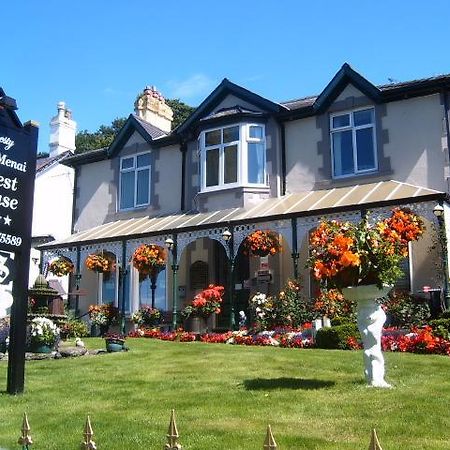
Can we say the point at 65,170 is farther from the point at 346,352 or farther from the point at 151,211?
the point at 346,352

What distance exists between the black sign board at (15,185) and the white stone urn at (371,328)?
4703 mm

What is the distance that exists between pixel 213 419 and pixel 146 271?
13068 millimetres

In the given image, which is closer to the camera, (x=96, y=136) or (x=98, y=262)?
(x=98, y=262)

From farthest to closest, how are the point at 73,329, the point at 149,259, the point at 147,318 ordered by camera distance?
the point at 147,318, the point at 149,259, the point at 73,329

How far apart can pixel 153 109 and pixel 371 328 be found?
20210 mm

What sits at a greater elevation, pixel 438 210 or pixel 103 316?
pixel 438 210

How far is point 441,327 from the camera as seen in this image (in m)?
12.9

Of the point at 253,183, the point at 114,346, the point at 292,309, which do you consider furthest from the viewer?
the point at 253,183

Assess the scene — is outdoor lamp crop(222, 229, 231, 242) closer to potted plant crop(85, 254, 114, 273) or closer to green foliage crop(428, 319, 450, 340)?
potted plant crop(85, 254, 114, 273)

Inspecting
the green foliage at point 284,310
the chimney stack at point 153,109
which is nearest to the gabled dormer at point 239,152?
the green foliage at point 284,310

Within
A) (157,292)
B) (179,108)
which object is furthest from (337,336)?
(179,108)

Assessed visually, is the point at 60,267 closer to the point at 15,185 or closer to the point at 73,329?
the point at 73,329

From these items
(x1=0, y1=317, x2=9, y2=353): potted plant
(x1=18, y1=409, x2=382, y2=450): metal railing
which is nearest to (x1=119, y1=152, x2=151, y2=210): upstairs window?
(x1=0, y1=317, x2=9, y2=353): potted plant

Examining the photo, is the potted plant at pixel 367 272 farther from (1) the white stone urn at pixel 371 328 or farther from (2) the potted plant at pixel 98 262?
(2) the potted plant at pixel 98 262
